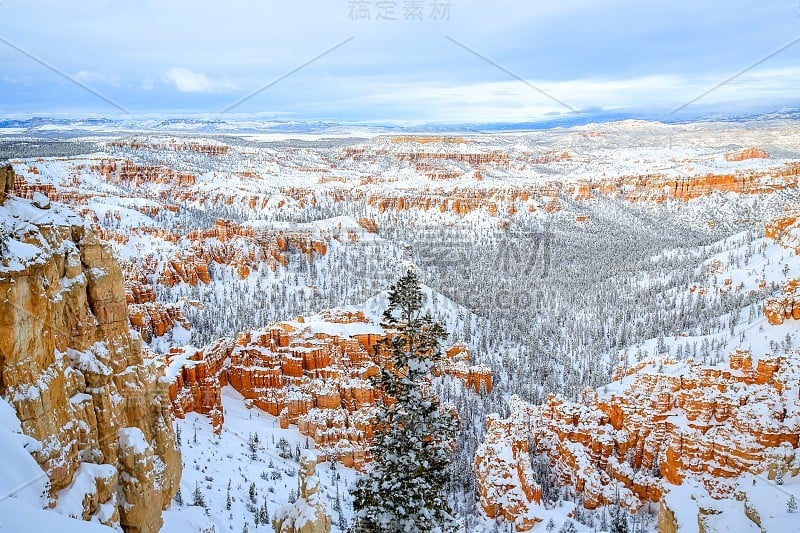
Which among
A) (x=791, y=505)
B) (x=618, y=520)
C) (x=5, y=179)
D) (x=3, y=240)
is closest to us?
→ (x=3, y=240)

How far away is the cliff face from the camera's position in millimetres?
9359

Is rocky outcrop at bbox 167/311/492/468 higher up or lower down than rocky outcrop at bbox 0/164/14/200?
lower down

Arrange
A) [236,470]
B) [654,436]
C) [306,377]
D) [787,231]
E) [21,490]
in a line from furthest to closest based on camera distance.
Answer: [787,231] < [306,377] < [654,436] < [236,470] < [21,490]

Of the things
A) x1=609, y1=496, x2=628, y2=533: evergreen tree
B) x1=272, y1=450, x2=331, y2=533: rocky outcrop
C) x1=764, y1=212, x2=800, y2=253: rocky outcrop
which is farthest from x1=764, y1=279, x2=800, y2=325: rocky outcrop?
x1=272, y1=450, x2=331, y2=533: rocky outcrop

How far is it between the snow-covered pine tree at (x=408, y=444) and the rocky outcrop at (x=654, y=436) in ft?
65.8

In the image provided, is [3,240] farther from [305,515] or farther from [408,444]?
[305,515]

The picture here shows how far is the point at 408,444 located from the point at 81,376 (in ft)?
24.8

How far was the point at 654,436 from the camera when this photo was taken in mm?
31047

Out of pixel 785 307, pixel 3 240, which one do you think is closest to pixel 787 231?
pixel 785 307

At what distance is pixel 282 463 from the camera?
29.0 metres

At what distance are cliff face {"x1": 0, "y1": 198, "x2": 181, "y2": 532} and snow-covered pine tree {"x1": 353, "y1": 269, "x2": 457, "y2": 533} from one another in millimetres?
5532

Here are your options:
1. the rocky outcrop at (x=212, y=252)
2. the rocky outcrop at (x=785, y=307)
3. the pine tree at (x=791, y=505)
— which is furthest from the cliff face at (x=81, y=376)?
the rocky outcrop at (x=212, y=252)

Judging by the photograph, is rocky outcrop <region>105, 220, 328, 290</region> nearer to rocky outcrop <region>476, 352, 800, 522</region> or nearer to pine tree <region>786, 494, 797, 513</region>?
rocky outcrop <region>476, 352, 800, 522</region>

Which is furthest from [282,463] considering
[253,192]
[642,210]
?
[642,210]
